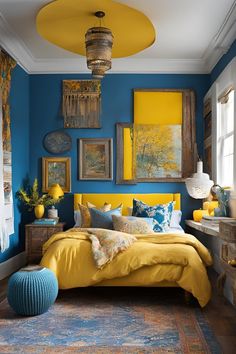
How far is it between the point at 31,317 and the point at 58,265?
71 centimetres

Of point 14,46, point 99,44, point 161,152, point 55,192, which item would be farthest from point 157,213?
point 14,46

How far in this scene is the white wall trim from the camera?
5.62m

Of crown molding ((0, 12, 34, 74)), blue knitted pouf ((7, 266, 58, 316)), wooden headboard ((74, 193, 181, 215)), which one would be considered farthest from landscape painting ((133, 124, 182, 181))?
blue knitted pouf ((7, 266, 58, 316))

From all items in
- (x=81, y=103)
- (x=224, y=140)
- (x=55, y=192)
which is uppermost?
(x=81, y=103)

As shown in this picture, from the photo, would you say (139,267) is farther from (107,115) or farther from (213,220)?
(107,115)

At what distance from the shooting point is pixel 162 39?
573 cm

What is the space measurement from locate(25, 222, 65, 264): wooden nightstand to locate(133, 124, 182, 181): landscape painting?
161 centimetres

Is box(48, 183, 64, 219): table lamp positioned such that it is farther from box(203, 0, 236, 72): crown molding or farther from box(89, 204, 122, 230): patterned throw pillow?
box(203, 0, 236, 72): crown molding

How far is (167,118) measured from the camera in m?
6.86

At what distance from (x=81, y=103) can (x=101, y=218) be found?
2051 mm

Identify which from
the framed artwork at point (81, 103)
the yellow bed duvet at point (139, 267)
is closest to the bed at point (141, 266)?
the yellow bed duvet at point (139, 267)

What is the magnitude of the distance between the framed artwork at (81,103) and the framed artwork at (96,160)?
0.89 feet

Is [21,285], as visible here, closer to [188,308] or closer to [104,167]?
[188,308]

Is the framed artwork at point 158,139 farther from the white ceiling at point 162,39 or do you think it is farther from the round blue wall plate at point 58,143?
the round blue wall plate at point 58,143
